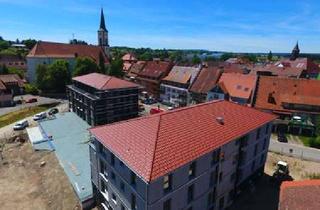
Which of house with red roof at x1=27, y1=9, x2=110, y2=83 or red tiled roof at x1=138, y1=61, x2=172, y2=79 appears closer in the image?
red tiled roof at x1=138, y1=61, x2=172, y2=79

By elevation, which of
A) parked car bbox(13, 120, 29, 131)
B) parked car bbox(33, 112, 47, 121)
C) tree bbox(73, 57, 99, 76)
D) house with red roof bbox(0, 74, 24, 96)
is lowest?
parked car bbox(13, 120, 29, 131)

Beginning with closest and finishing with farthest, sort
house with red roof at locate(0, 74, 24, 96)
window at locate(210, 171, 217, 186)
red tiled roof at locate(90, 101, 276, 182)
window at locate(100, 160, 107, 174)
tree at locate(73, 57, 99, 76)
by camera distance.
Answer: red tiled roof at locate(90, 101, 276, 182)
window at locate(210, 171, 217, 186)
window at locate(100, 160, 107, 174)
tree at locate(73, 57, 99, 76)
house with red roof at locate(0, 74, 24, 96)

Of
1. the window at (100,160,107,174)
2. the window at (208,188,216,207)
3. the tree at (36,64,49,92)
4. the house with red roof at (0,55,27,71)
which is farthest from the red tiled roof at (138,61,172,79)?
the house with red roof at (0,55,27,71)

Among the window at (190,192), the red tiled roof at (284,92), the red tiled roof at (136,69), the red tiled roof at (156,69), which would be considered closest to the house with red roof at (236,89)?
the red tiled roof at (284,92)

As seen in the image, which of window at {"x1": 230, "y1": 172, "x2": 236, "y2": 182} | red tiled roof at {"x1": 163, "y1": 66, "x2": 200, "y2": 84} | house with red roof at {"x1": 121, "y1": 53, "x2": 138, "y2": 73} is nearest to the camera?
window at {"x1": 230, "y1": 172, "x2": 236, "y2": 182}

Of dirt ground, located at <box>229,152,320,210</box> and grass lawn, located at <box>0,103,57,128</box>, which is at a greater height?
grass lawn, located at <box>0,103,57,128</box>

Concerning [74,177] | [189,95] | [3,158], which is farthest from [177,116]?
[189,95]

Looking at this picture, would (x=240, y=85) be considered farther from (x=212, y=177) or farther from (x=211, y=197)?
(x=211, y=197)

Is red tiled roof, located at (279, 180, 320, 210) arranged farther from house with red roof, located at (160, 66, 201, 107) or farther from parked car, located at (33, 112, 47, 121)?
parked car, located at (33, 112, 47, 121)
